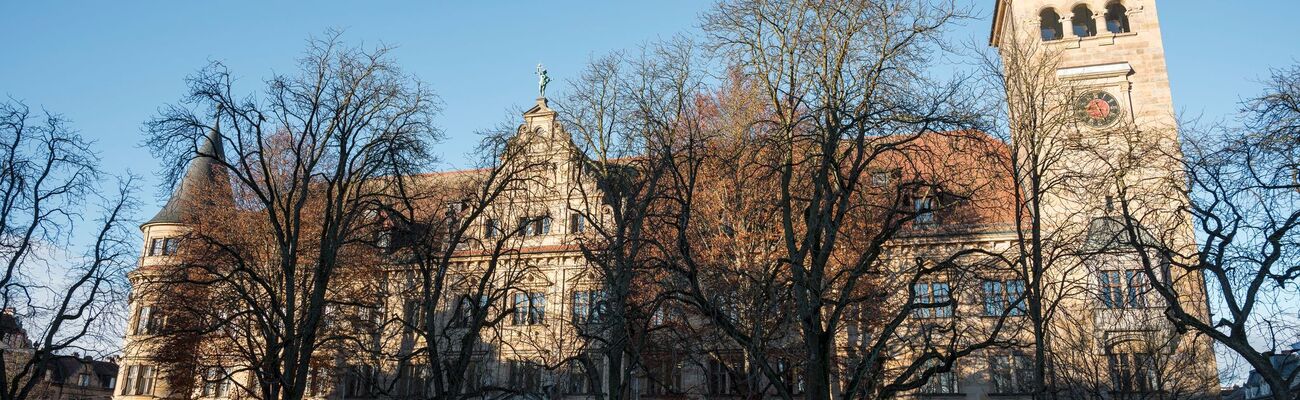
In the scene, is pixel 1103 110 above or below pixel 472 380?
above

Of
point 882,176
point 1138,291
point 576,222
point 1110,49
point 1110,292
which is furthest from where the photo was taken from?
point 576,222

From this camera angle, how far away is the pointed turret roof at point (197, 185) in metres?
37.6

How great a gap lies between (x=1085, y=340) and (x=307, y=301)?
855 inches

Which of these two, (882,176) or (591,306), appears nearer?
(882,176)

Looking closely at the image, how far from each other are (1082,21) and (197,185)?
3704 cm

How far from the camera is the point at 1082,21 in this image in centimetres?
3712

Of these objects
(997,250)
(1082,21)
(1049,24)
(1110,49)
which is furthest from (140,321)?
(1110,49)

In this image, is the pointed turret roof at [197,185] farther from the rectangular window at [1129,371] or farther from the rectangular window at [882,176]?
the rectangular window at [1129,371]

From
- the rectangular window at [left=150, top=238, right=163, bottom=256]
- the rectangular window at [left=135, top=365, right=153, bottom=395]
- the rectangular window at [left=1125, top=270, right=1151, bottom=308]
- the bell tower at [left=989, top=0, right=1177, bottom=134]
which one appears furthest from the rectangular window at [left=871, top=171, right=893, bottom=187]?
the rectangular window at [left=150, top=238, right=163, bottom=256]

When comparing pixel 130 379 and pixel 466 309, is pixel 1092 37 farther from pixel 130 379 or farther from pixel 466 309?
pixel 130 379

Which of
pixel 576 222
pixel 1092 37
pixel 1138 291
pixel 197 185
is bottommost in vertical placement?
pixel 1138 291

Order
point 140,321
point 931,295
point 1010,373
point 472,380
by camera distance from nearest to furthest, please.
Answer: point 931,295, point 1010,373, point 472,380, point 140,321

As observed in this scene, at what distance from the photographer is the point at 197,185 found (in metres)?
40.5

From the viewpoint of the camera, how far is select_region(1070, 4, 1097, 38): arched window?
36.7m
